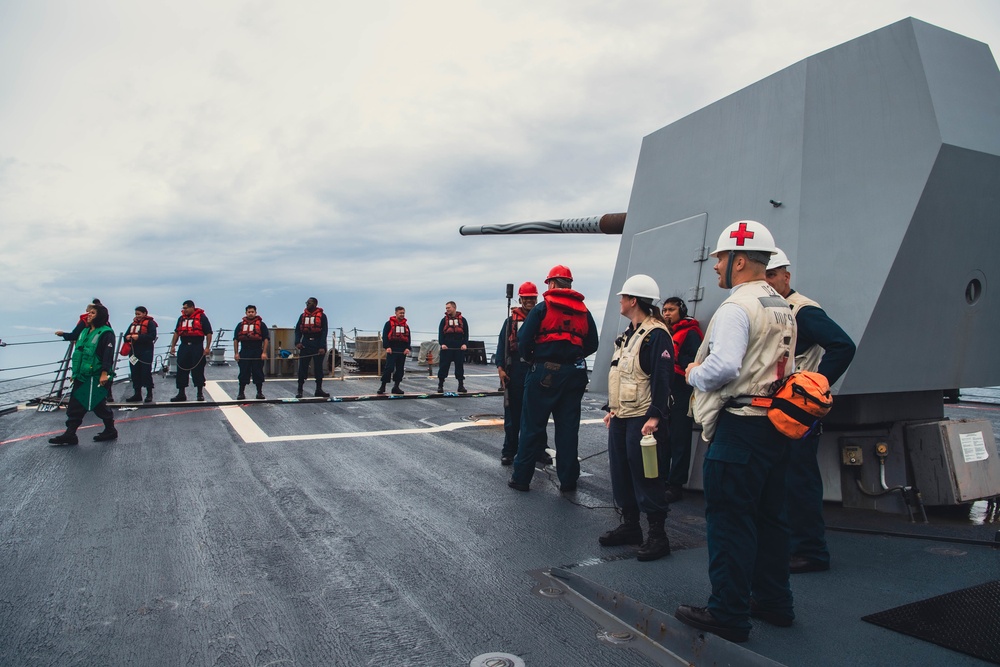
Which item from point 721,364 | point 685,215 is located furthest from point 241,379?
point 721,364

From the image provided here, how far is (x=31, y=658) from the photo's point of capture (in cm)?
250

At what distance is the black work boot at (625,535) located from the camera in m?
3.95

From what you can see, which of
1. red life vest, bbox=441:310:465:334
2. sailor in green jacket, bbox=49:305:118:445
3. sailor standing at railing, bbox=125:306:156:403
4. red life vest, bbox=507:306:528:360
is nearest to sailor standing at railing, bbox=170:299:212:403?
sailor standing at railing, bbox=125:306:156:403

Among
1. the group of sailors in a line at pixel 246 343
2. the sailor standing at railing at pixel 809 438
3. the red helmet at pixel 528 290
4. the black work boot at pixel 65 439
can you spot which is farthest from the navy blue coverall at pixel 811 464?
the group of sailors in a line at pixel 246 343

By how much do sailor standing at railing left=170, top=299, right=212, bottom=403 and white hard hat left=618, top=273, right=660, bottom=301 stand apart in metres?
9.19

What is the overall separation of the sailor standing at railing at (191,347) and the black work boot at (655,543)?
9370mm

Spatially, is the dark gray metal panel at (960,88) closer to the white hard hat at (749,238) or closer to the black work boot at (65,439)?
the white hard hat at (749,238)

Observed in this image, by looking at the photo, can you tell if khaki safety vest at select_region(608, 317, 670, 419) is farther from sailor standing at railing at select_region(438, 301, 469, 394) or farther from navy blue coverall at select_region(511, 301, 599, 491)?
sailor standing at railing at select_region(438, 301, 469, 394)

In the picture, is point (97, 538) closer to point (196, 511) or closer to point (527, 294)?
point (196, 511)

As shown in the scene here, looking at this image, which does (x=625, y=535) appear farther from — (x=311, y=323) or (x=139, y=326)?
(x=139, y=326)

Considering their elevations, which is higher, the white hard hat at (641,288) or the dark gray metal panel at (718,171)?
the dark gray metal panel at (718,171)

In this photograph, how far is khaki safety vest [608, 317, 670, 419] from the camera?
3.83 m

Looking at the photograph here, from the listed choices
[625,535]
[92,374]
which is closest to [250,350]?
[92,374]

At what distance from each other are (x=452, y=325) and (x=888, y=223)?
Answer: 9442 millimetres
